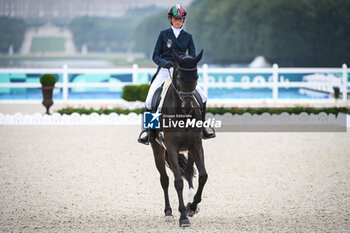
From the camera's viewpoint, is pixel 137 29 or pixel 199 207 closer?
pixel 199 207

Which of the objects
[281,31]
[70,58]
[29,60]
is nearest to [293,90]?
[281,31]

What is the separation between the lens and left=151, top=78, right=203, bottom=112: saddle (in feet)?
21.5

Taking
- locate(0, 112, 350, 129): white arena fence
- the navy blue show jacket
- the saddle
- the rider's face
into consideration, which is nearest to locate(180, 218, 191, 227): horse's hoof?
the saddle

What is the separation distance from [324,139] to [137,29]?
67388 mm

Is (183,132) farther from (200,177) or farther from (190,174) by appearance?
(190,174)

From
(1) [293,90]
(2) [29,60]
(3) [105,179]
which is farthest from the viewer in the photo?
(2) [29,60]

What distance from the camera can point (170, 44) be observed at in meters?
6.89

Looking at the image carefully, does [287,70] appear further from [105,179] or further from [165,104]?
[165,104]

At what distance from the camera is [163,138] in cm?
660

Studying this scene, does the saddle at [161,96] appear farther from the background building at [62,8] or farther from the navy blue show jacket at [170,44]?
the background building at [62,8]

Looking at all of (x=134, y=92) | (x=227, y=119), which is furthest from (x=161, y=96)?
(x=134, y=92)

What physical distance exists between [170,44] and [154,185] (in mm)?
2631

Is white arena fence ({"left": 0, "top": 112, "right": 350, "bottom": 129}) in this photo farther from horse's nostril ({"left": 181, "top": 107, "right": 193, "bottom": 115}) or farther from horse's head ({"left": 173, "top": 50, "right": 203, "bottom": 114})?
horse's head ({"left": 173, "top": 50, "right": 203, "bottom": 114})

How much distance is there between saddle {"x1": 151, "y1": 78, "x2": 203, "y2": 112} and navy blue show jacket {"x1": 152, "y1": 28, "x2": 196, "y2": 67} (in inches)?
13.2
